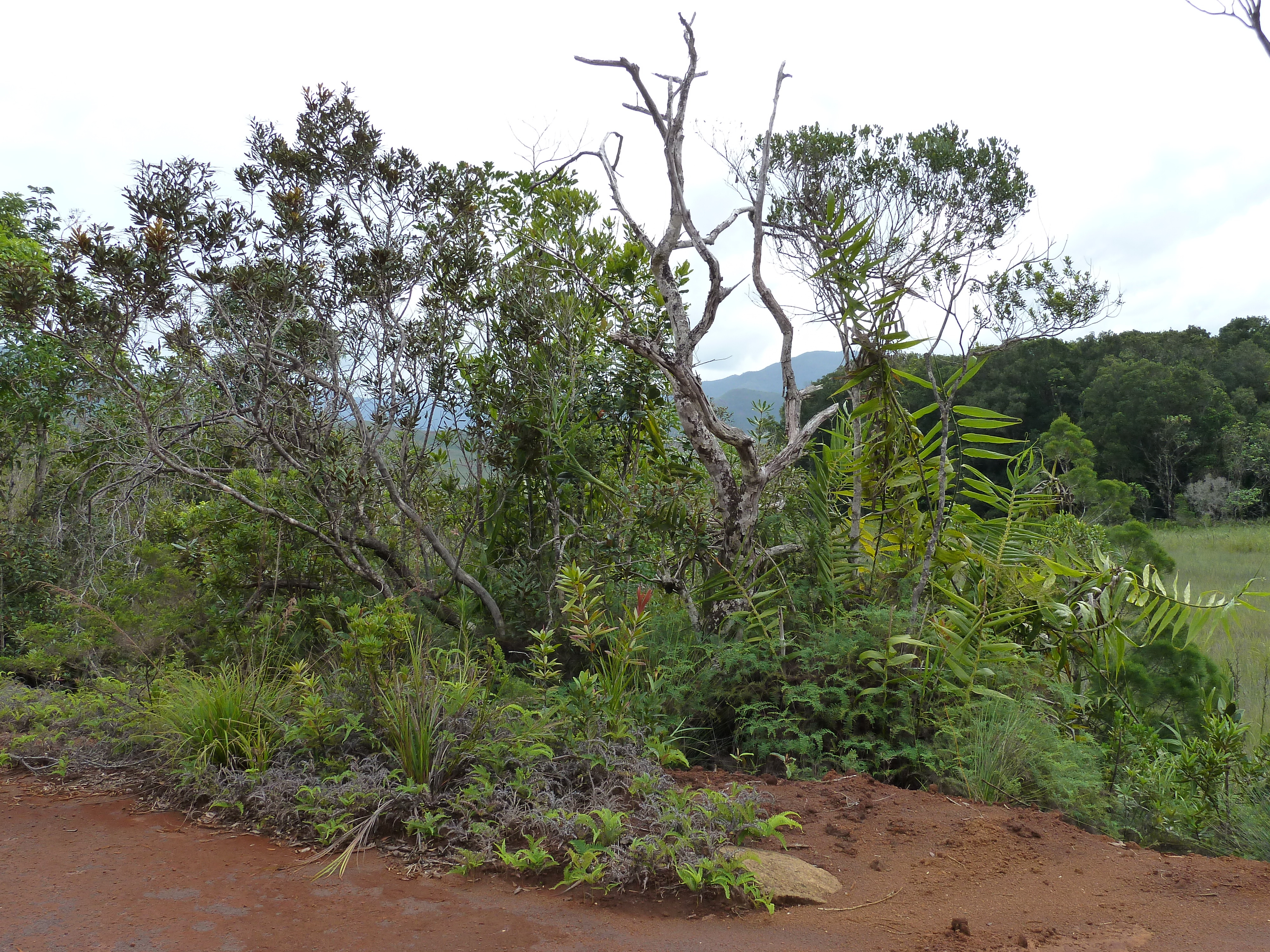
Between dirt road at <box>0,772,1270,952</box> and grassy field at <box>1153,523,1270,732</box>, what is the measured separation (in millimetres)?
1617

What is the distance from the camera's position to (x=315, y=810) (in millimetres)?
3156

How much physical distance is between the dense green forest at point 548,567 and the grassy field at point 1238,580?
3.34 ft

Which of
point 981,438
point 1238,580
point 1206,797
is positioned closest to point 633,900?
point 1206,797

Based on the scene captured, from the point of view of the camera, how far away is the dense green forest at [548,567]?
11.7ft

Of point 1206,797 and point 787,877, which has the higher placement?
point 787,877

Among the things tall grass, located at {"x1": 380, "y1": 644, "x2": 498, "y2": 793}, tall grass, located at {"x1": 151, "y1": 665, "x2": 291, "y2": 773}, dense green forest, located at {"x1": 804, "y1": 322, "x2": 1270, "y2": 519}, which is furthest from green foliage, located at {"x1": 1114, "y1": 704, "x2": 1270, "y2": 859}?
dense green forest, located at {"x1": 804, "y1": 322, "x2": 1270, "y2": 519}

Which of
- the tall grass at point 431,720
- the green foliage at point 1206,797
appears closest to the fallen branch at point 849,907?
the tall grass at point 431,720

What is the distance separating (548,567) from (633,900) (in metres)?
3.13

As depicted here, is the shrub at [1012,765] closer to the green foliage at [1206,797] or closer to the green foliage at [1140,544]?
the green foliage at [1206,797]

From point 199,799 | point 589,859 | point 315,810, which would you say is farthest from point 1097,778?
point 199,799

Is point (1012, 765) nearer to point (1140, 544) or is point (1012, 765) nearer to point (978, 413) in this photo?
point (978, 413)

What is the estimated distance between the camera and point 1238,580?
537 inches

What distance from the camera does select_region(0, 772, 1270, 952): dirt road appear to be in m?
2.49

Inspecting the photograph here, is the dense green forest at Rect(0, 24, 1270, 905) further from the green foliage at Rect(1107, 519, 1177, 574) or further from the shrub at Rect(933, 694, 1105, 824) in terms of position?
the green foliage at Rect(1107, 519, 1177, 574)
